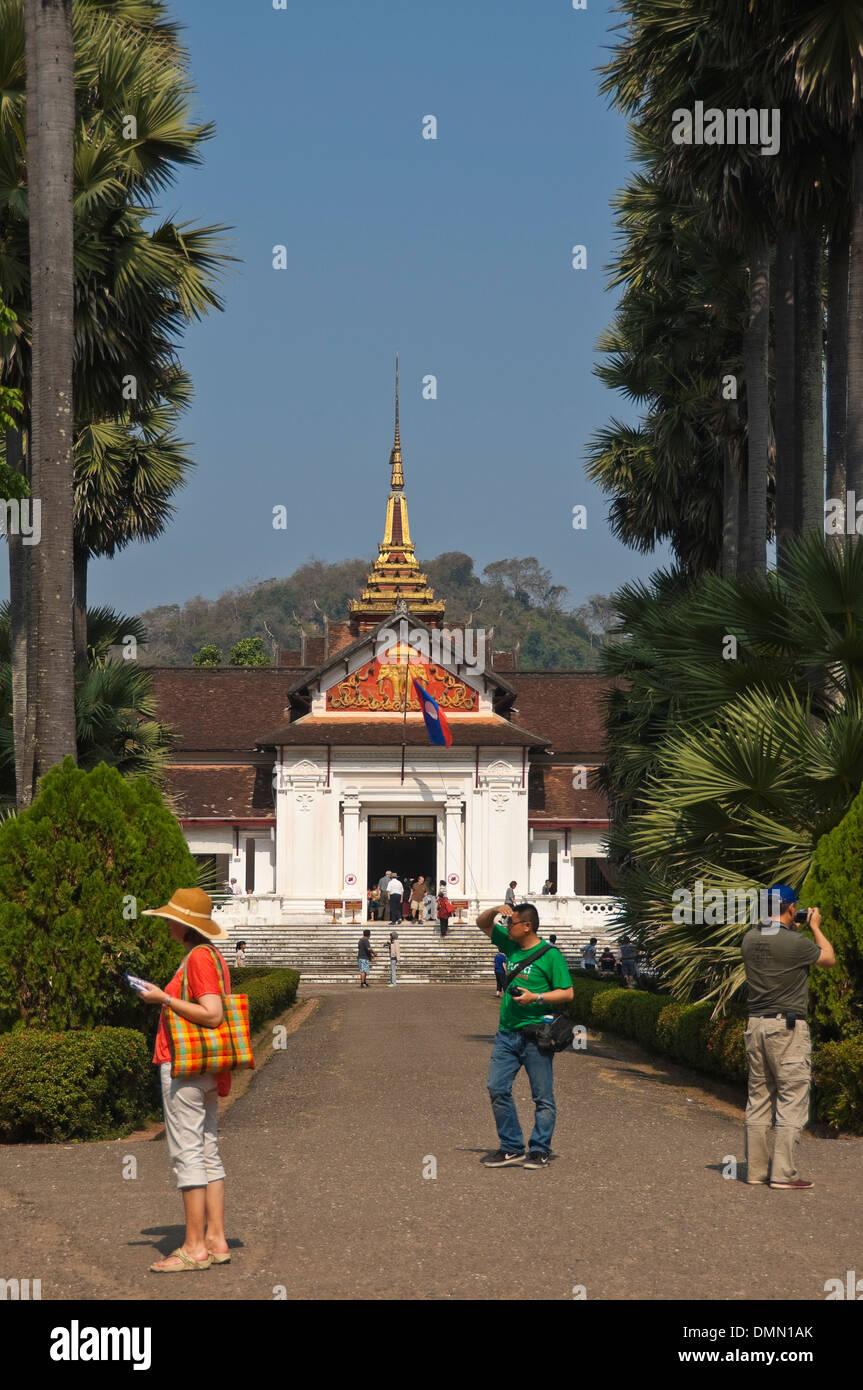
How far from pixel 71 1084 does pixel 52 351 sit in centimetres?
695

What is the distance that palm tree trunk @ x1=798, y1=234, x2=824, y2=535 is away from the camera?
19688mm

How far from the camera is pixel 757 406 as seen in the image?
2327cm

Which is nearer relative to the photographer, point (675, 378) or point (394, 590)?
point (675, 378)

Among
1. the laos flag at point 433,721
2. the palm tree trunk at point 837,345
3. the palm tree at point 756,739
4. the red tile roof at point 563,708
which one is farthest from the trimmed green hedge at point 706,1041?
the red tile roof at point 563,708

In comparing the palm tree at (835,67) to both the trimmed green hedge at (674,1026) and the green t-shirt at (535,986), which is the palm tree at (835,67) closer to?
the trimmed green hedge at (674,1026)

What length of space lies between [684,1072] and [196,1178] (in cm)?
1046

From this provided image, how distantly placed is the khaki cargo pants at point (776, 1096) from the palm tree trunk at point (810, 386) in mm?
10176

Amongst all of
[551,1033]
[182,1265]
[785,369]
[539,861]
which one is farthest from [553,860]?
[182,1265]

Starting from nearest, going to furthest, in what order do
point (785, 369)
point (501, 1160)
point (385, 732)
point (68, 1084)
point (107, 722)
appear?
1. point (501, 1160)
2. point (68, 1084)
3. point (785, 369)
4. point (107, 722)
5. point (385, 732)

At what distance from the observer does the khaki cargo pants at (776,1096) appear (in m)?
9.56

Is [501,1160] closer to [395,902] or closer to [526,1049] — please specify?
[526,1049]

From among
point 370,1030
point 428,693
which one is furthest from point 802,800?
point 428,693

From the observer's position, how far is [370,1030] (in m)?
22.8
